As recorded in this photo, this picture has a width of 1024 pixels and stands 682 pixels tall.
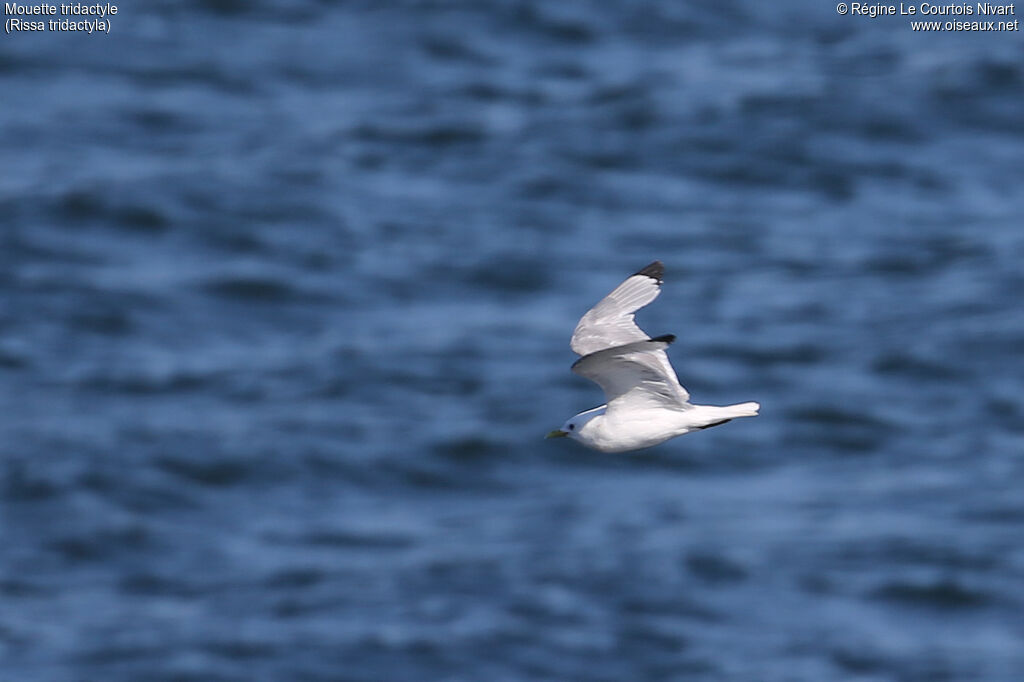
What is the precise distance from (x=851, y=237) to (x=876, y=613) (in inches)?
663

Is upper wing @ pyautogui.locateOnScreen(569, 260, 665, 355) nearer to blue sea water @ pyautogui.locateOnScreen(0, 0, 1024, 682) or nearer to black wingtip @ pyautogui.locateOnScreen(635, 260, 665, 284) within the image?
black wingtip @ pyautogui.locateOnScreen(635, 260, 665, 284)

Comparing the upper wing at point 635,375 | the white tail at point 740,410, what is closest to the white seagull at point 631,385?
the upper wing at point 635,375

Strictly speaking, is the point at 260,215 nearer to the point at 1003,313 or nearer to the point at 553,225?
the point at 553,225

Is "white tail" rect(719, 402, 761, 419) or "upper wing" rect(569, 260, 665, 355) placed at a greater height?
"upper wing" rect(569, 260, 665, 355)

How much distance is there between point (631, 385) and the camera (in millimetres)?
11055

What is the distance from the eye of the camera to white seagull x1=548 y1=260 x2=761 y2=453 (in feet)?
35.3

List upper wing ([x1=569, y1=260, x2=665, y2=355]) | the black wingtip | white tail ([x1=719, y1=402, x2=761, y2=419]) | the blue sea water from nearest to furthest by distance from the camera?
white tail ([x1=719, y1=402, x2=761, y2=419]), the black wingtip, upper wing ([x1=569, y1=260, x2=665, y2=355]), the blue sea water

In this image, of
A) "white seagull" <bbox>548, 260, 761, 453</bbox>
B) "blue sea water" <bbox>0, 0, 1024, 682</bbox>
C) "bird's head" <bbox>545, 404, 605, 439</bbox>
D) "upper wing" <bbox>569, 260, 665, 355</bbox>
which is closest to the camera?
"white seagull" <bbox>548, 260, 761, 453</bbox>

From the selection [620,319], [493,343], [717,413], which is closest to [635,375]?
[620,319]

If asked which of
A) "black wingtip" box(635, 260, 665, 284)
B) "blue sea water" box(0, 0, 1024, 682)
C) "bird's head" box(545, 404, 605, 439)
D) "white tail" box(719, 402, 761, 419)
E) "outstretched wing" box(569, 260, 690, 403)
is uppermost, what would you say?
"blue sea water" box(0, 0, 1024, 682)

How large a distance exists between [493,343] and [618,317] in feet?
113

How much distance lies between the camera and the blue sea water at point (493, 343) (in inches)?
1457

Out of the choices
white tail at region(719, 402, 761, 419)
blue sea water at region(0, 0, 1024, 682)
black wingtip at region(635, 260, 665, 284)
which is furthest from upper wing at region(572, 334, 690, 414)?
blue sea water at region(0, 0, 1024, 682)

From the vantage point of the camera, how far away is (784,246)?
49.7 meters
